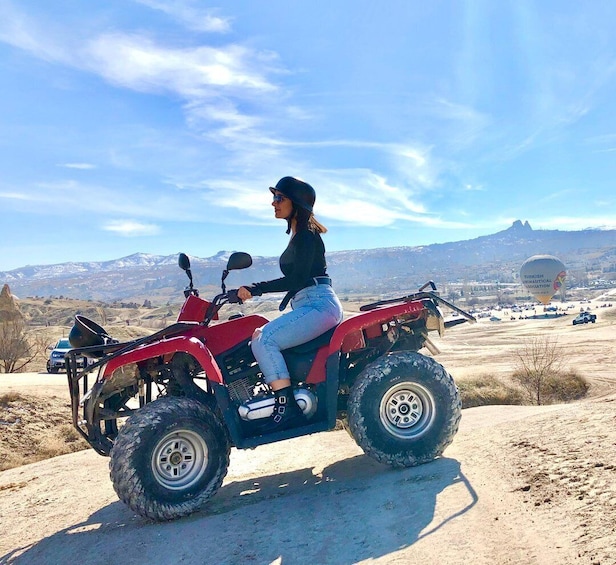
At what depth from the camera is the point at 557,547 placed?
128 inches

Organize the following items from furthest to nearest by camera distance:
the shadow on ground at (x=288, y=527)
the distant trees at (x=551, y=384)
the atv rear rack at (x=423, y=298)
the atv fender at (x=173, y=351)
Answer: the distant trees at (x=551, y=384), the atv rear rack at (x=423, y=298), the atv fender at (x=173, y=351), the shadow on ground at (x=288, y=527)

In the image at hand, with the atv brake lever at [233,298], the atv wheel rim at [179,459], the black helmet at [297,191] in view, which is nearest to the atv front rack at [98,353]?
the atv brake lever at [233,298]

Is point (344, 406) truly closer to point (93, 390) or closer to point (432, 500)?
point (432, 500)

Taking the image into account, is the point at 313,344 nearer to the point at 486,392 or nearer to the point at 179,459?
the point at 179,459

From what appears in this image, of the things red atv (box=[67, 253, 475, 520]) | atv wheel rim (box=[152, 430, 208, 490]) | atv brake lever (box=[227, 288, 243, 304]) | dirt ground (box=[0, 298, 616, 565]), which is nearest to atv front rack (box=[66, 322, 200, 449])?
red atv (box=[67, 253, 475, 520])

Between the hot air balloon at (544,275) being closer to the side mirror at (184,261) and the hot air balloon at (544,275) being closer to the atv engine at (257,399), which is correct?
the side mirror at (184,261)

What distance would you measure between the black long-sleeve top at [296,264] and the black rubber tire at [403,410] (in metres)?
1.14

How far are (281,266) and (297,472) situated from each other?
254 centimetres

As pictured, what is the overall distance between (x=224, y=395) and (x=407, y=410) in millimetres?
1876

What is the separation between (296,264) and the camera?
17.2 ft

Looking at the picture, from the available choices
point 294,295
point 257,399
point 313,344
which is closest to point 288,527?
point 257,399

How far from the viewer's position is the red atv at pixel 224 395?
478 centimetres

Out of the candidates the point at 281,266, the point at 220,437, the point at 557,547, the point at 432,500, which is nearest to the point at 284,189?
the point at 281,266

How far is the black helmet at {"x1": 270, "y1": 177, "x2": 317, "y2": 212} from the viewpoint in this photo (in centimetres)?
544
